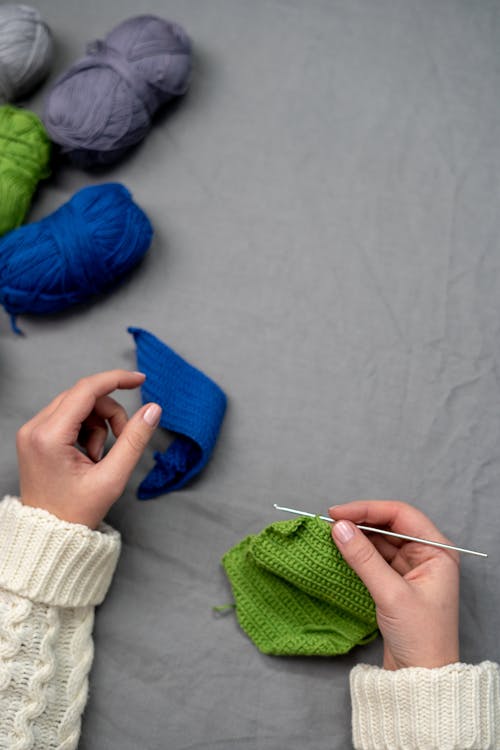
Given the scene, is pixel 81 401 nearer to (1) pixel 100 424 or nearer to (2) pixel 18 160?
(1) pixel 100 424

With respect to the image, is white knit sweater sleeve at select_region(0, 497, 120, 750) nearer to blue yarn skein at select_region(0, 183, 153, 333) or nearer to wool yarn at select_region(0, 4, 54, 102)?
blue yarn skein at select_region(0, 183, 153, 333)

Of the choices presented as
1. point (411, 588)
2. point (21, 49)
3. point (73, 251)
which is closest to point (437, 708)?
point (411, 588)

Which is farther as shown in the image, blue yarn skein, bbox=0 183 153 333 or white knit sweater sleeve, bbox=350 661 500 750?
blue yarn skein, bbox=0 183 153 333

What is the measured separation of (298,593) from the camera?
0.98 meters

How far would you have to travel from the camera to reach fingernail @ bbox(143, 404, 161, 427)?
93 cm

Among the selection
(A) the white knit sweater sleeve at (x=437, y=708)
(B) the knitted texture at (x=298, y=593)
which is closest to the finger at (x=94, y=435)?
(B) the knitted texture at (x=298, y=593)

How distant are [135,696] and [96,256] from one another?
23.9 inches

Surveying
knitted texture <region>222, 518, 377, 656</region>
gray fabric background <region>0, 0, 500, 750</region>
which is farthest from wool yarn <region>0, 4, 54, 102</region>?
knitted texture <region>222, 518, 377, 656</region>

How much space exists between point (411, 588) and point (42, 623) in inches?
18.3

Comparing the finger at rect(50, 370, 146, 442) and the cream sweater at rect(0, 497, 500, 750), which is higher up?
the finger at rect(50, 370, 146, 442)

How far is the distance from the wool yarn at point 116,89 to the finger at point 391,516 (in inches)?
25.5

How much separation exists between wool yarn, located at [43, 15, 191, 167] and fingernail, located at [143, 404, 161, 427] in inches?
16.9

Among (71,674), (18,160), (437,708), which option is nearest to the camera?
(437,708)

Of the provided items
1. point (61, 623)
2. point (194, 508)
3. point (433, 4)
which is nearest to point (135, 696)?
point (61, 623)
